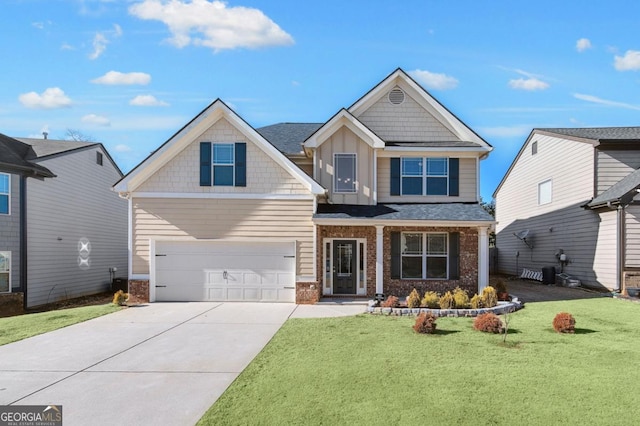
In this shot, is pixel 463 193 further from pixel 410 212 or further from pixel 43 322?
pixel 43 322

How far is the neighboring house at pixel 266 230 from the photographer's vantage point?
1548 cm

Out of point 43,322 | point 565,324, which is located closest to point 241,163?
point 43,322

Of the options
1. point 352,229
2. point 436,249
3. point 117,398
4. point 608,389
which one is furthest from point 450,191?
point 117,398

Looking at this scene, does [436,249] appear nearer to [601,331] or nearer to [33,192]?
[601,331]

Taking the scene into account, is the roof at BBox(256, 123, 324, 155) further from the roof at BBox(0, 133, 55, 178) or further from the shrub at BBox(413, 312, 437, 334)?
the shrub at BBox(413, 312, 437, 334)

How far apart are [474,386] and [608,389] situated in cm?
182

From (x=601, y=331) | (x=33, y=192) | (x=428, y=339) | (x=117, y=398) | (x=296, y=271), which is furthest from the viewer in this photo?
(x=33, y=192)

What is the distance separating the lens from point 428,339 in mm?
9453

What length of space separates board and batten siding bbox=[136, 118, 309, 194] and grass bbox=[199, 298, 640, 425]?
20.1 ft

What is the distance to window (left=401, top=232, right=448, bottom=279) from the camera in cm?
1628

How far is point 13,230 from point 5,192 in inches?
54.3

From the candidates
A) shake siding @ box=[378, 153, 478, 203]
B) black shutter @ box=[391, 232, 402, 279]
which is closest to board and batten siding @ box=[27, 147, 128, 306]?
shake siding @ box=[378, 153, 478, 203]

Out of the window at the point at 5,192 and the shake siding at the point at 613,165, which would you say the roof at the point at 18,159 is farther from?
the shake siding at the point at 613,165

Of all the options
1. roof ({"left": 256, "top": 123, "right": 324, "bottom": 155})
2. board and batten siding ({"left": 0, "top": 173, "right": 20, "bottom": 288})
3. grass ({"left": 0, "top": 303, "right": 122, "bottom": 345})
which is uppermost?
roof ({"left": 256, "top": 123, "right": 324, "bottom": 155})
